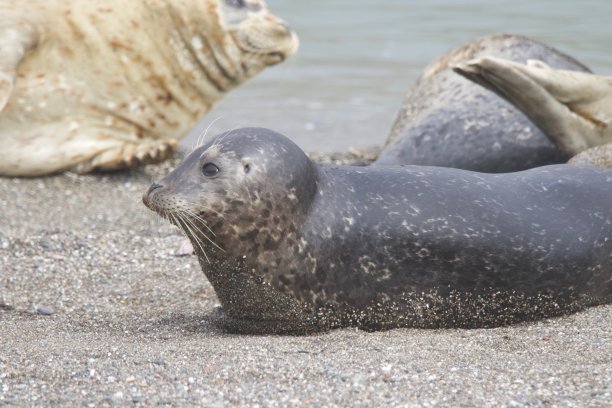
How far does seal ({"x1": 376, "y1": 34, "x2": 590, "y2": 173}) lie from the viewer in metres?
6.46

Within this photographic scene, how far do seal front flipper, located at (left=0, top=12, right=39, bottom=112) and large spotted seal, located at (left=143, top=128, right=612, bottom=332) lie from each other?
2744 mm

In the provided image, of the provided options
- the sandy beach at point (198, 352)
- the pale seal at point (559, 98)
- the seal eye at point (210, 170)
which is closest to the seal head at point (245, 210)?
the seal eye at point (210, 170)

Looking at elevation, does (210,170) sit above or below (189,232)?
above

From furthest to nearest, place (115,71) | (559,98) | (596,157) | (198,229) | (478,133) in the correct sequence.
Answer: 1. (115,71)
2. (478,133)
3. (559,98)
4. (596,157)
5. (198,229)

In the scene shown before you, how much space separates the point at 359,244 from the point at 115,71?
3.76 meters

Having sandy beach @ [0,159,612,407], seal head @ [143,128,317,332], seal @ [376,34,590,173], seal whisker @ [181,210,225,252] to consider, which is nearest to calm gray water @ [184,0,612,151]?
seal @ [376,34,590,173]

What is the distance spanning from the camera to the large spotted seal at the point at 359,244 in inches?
161

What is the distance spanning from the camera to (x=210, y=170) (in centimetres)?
412

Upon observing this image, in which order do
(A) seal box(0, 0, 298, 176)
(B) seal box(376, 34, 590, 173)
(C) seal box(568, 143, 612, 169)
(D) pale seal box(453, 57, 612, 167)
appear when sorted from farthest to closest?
(A) seal box(0, 0, 298, 176), (B) seal box(376, 34, 590, 173), (D) pale seal box(453, 57, 612, 167), (C) seal box(568, 143, 612, 169)

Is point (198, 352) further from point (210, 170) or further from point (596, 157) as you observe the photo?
point (596, 157)

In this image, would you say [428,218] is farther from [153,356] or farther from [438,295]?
[153,356]

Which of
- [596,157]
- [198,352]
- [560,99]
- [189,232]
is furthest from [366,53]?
[198,352]

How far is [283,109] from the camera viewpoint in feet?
34.6

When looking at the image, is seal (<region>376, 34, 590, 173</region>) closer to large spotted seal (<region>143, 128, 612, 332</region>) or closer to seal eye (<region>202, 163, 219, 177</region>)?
large spotted seal (<region>143, 128, 612, 332</region>)
